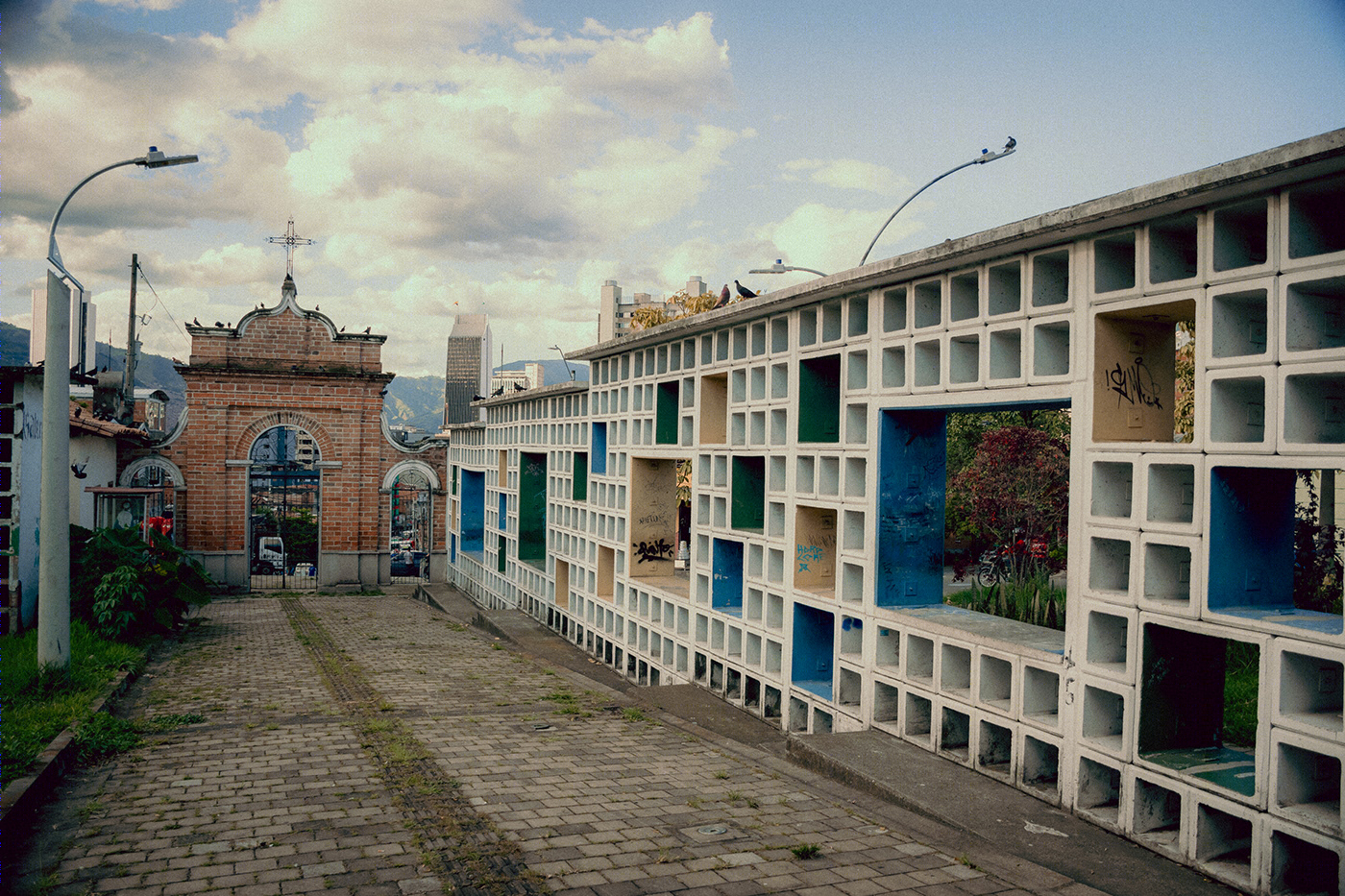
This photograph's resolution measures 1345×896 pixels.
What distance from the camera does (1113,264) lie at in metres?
5.70

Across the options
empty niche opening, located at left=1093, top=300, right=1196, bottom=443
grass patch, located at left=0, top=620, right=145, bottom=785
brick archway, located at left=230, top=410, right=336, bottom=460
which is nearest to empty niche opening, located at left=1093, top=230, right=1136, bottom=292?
empty niche opening, located at left=1093, top=300, right=1196, bottom=443

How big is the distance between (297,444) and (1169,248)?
2377 centimetres

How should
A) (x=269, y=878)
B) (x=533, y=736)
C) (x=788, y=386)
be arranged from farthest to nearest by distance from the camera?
(x=788, y=386) → (x=533, y=736) → (x=269, y=878)

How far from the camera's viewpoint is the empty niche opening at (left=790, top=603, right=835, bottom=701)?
858cm

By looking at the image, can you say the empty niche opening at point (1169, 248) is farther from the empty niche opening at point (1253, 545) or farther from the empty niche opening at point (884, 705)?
the empty niche opening at point (884, 705)

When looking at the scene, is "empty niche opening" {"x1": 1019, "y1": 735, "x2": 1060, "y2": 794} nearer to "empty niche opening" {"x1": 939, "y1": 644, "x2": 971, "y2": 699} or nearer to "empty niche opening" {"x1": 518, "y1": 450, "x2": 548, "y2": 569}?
"empty niche opening" {"x1": 939, "y1": 644, "x2": 971, "y2": 699}

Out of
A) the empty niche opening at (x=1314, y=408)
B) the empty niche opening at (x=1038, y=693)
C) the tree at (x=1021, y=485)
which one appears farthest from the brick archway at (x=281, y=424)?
the empty niche opening at (x=1314, y=408)

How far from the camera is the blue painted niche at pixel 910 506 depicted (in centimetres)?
754

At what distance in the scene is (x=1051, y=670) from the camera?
5883 millimetres

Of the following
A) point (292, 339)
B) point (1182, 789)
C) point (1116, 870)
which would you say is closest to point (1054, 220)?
point (1182, 789)

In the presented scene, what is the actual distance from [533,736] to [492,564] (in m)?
12.4

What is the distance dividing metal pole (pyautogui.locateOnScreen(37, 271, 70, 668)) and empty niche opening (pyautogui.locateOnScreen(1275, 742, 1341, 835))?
9621mm

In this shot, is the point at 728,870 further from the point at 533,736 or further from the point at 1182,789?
the point at 533,736

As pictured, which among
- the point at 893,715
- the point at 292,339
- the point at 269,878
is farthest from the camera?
the point at 292,339
